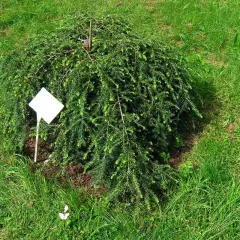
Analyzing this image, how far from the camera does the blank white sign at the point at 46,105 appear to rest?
2.71 meters

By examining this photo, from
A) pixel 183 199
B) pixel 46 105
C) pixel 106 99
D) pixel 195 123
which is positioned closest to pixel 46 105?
pixel 46 105

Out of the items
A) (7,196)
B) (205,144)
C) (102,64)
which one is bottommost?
(205,144)

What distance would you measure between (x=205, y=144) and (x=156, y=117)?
0.61 meters

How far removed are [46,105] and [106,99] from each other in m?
0.44

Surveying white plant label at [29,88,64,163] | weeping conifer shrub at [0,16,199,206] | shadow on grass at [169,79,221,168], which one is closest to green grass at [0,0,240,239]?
shadow on grass at [169,79,221,168]

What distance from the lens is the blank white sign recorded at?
271cm

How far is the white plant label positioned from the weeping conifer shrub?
77mm

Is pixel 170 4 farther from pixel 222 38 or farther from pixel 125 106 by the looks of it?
pixel 125 106

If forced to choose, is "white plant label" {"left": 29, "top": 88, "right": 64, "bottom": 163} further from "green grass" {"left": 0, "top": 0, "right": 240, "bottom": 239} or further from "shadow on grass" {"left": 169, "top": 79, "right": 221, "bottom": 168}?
"shadow on grass" {"left": 169, "top": 79, "right": 221, "bottom": 168}

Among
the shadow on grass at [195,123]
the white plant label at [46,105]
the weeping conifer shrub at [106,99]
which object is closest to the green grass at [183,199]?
the shadow on grass at [195,123]

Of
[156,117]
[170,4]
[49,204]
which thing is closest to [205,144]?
[156,117]

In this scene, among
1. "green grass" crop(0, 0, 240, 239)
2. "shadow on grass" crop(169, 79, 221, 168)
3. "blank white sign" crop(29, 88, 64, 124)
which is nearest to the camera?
"green grass" crop(0, 0, 240, 239)

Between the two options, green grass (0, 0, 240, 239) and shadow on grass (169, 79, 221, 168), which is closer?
green grass (0, 0, 240, 239)

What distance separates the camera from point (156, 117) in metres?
2.91
